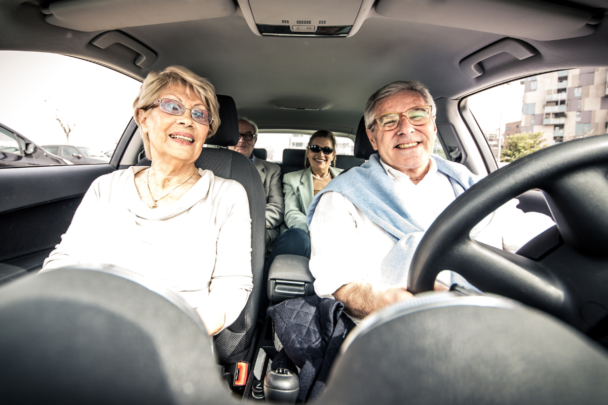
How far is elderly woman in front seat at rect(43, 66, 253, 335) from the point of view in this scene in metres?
1.23

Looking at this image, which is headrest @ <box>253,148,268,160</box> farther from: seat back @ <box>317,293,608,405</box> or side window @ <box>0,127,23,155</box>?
seat back @ <box>317,293,608,405</box>

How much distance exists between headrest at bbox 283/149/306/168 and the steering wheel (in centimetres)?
296

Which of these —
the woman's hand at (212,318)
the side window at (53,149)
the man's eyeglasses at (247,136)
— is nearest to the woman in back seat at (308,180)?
the man's eyeglasses at (247,136)

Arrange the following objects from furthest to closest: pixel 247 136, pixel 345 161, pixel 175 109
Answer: pixel 345 161 < pixel 247 136 < pixel 175 109

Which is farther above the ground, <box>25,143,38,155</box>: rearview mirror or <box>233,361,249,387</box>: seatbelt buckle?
<box>25,143,38,155</box>: rearview mirror

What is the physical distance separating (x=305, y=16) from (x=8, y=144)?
5.54 ft

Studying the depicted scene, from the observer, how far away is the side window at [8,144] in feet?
5.25

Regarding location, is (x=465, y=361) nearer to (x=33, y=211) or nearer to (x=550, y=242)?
(x=550, y=242)

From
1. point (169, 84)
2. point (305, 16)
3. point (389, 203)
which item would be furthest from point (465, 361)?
point (169, 84)

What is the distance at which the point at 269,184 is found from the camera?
288 centimetres

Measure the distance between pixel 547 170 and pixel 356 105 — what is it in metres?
2.51

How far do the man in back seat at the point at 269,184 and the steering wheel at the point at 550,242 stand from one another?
1929 millimetres

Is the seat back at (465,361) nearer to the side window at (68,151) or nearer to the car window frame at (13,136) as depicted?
the car window frame at (13,136)

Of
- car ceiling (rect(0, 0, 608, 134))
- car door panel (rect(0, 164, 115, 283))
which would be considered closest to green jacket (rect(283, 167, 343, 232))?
car ceiling (rect(0, 0, 608, 134))
